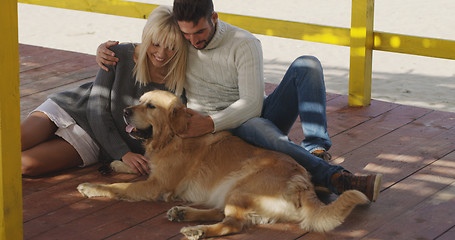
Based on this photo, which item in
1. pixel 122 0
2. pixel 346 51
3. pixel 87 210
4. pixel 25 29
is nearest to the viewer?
pixel 87 210

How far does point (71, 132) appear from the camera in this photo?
3865 mm

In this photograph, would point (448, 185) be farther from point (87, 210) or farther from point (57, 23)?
point (57, 23)

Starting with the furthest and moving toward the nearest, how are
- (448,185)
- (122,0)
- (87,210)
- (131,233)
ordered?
(122,0) < (448,185) < (87,210) < (131,233)

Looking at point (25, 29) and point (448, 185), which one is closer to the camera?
point (448, 185)

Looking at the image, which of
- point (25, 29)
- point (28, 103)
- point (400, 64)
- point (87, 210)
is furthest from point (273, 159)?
point (25, 29)

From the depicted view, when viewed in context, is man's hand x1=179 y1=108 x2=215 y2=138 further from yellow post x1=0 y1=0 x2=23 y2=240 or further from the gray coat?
yellow post x1=0 y1=0 x2=23 y2=240

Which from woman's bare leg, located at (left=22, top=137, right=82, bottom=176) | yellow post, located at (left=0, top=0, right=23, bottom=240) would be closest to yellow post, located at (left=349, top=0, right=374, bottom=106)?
woman's bare leg, located at (left=22, top=137, right=82, bottom=176)

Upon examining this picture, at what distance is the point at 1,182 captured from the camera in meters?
2.66

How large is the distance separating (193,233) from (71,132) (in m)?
1.18

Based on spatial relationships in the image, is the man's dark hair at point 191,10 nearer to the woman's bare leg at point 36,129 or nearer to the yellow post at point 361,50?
the woman's bare leg at point 36,129

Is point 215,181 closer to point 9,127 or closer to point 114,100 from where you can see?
point 114,100

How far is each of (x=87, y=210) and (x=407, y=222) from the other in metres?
1.57

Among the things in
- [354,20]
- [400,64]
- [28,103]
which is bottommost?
[400,64]

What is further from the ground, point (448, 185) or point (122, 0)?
point (122, 0)
